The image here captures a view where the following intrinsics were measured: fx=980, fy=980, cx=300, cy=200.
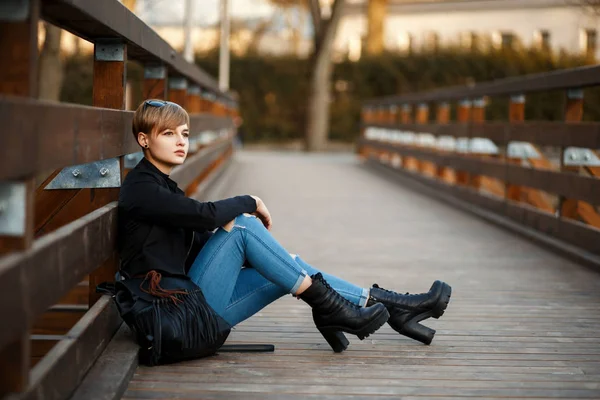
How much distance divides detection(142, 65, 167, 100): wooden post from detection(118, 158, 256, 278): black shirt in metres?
1.95

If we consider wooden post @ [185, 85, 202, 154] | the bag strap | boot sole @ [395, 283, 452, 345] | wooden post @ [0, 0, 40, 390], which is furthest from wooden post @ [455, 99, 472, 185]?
wooden post @ [0, 0, 40, 390]

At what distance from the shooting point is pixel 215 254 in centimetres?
386

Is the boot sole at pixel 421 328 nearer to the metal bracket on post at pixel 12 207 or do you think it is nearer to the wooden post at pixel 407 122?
the metal bracket on post at pixel 12 207

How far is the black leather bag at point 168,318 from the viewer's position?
353 cm

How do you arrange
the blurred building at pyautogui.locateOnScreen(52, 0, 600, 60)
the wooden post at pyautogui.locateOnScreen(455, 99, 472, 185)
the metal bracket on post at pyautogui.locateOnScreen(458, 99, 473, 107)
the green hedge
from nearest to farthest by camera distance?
the wooden post at pyautogui.locateOnScreen(455, 99, 472, 185)
the metal bracket on post at pyautogui.locateOnScreen(458, 99, 473, 107)
the green hedge
the blurred building at pyautogui.locateOnScreen(52, 0, 600, 60)

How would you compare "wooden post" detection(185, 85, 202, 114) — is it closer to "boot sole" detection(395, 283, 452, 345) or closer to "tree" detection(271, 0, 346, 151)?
"boot sole" detection(395, 283, 452, 345)

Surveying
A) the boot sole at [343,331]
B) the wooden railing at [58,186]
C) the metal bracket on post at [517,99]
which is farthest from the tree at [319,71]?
the boot sole at [343,331]

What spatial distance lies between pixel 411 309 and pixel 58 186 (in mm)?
1561

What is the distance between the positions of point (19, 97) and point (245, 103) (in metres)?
26.7

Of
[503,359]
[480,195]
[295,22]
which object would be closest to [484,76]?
[295,22]

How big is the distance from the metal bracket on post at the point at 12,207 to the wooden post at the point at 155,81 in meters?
3.28

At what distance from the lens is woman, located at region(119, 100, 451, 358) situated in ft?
11.9

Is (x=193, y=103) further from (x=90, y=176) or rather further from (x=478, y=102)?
(x=90, y=176)

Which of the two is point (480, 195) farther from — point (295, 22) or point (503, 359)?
point (295, 22)
